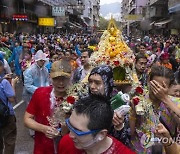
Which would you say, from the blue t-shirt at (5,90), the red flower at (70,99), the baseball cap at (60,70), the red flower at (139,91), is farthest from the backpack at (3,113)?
the red flower at (139,91)

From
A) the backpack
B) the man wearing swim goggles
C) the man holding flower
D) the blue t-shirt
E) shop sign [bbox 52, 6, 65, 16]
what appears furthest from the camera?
shop sign [bbox 52, 6, 65, 16]

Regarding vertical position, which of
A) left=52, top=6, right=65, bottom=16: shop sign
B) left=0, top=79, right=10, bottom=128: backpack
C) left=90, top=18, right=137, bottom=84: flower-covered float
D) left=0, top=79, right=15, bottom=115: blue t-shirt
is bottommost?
left=0, top=79, right=10, bottom=128: backpack

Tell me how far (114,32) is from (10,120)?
1877 millimetres

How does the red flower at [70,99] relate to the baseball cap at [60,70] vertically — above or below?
below

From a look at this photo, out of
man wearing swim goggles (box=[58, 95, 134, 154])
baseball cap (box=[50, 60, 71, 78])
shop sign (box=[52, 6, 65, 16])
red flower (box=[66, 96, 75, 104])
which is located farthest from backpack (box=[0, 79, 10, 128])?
shop sign (box=[52, 6, 65, 16])

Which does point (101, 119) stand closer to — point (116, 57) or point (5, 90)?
point (116, 57)

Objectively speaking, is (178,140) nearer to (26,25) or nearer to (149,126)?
(149,126)

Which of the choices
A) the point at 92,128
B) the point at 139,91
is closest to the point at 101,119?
the point at 92,128

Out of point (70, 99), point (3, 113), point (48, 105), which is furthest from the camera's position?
point (3, 113)

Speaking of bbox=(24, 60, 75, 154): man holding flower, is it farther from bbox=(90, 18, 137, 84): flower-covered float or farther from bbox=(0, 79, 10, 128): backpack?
bbox=(0, 79, 10, 128): backpack

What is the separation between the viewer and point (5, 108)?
15.8 feet

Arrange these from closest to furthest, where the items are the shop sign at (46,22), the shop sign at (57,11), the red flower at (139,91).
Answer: the red flower at (139,91) < the shop sign at (46,22) < the shop sign at (57,11)

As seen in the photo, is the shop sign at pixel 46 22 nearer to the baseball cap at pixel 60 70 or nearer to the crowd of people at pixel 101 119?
the crowd of people at pixel 101 119

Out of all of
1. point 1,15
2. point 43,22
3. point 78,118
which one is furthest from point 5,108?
point 43,22
